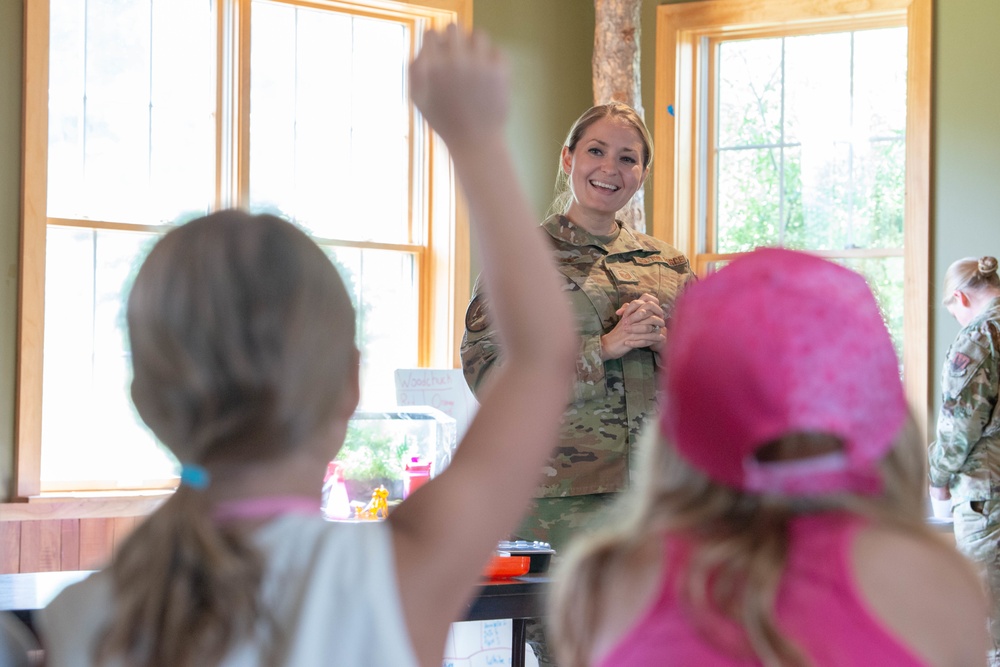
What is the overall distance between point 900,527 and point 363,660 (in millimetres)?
441

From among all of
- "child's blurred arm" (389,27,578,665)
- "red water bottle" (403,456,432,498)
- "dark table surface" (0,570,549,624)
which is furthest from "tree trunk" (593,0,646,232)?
"child's blurred arm" (389,27,578,665)

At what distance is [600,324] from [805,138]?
315cm

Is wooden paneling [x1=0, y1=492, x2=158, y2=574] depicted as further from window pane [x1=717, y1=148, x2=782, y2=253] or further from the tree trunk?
window pane [x1=717, y1=148, x2=782, y2=253]

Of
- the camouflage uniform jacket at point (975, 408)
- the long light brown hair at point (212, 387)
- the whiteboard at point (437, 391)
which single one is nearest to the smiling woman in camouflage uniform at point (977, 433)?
the camouflage uniform jacket at point (975, 408)

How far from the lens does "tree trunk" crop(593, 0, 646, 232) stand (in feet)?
17.6

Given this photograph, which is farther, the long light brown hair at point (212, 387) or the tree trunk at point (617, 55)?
the tree trunk at point (617, 55)

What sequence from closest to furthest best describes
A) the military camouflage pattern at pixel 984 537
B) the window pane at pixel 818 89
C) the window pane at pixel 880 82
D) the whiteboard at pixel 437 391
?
the military camouflage pattern at pixel 984 537
the whiteboard at pixel 437 391
the window pane at pixel 880 82
the window pane at pixel 818 89

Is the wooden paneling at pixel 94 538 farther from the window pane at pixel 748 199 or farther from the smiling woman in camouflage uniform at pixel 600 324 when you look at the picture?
the window pane at pixel 748 199

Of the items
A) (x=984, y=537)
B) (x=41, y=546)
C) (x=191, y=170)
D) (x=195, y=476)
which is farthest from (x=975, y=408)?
(x=195, y=476)

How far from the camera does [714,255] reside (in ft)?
18.4

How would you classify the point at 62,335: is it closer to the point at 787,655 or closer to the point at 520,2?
the point at 520,2

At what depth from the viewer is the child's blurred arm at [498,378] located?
796 mm

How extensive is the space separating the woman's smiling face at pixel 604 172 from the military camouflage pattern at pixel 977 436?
1.70m

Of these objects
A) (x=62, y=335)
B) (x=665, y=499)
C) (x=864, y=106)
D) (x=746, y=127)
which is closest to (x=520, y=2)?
(x=746, y=127)
